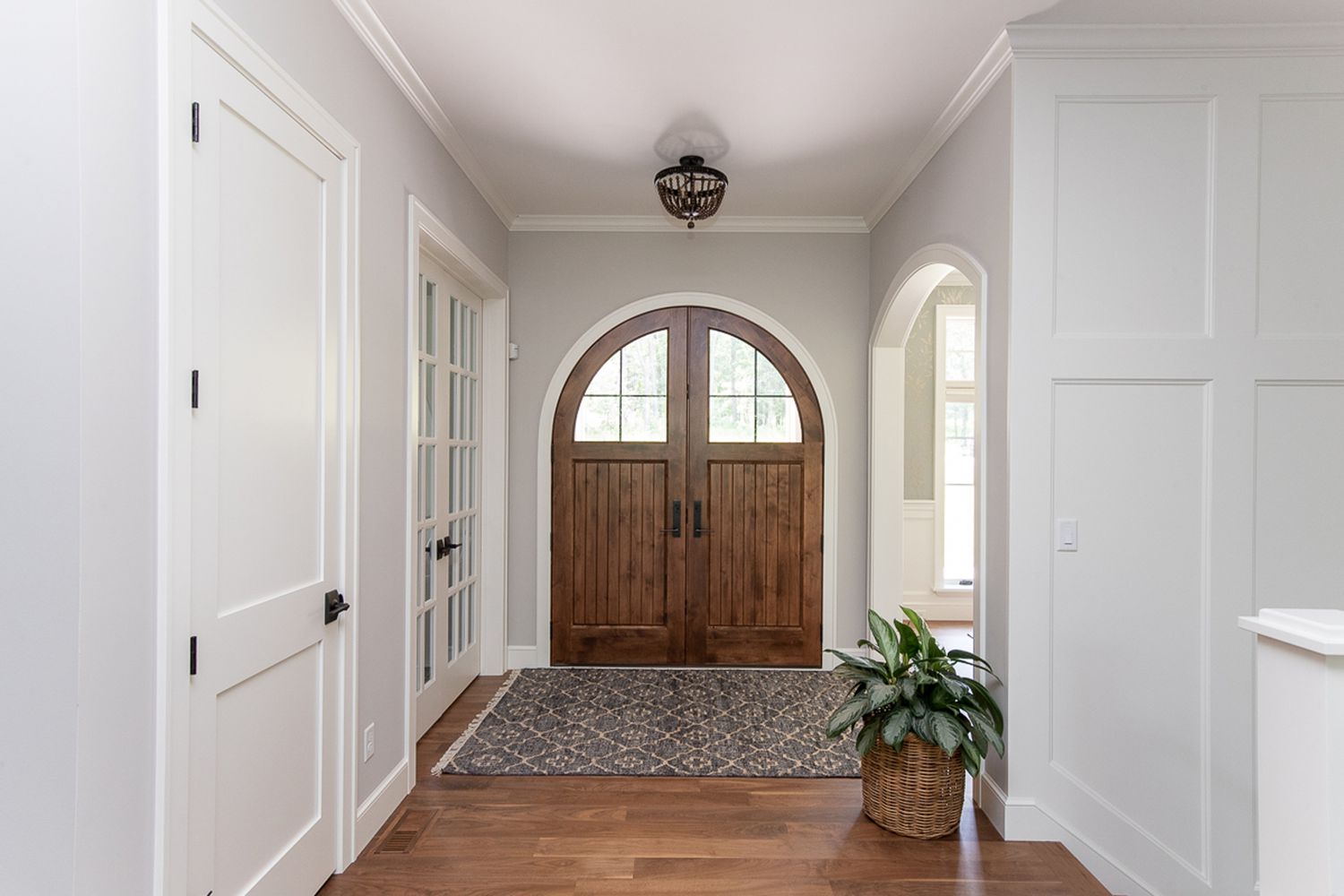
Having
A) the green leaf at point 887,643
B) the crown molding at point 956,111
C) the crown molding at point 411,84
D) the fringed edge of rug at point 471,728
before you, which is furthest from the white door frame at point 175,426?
the crown molding at point 956,111

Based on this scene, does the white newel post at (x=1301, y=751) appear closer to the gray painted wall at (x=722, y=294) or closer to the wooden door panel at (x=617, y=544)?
the gray painted wall at (x=722, y=294)

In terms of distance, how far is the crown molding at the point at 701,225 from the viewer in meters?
4.18

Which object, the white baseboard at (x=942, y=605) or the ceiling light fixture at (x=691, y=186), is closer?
the ceiling light fixture at (x=691, y=186)

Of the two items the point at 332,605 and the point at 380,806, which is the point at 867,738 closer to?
the point at 380,806

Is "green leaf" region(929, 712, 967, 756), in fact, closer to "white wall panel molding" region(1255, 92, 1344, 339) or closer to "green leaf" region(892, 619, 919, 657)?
"green leaf" region(892, 619, 919, 657)

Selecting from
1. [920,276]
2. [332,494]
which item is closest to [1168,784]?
[920,276]

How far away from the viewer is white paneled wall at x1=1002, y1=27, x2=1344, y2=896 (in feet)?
7.54

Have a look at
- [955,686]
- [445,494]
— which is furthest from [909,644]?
[445,494]

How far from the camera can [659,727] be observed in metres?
3.26

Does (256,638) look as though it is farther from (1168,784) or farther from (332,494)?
(1168,784)

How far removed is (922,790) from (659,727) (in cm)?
132

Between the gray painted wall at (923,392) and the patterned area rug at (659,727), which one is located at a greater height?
the gray painted wall at (923,392)

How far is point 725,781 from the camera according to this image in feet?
9.07

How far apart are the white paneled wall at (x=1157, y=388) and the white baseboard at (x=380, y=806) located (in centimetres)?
221
